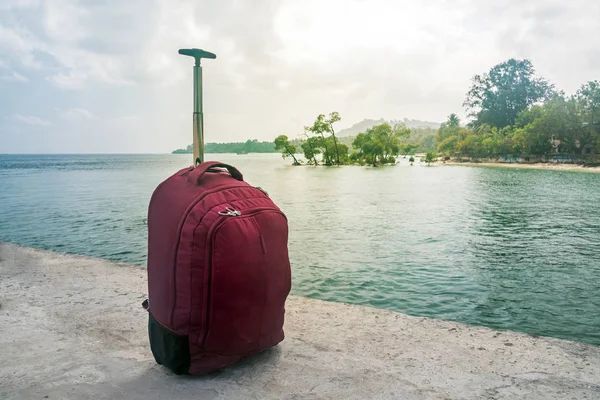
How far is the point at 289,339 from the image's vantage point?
282 cm

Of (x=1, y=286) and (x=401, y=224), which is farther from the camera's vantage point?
(x=401, y=224)

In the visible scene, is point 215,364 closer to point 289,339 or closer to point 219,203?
point 289,339

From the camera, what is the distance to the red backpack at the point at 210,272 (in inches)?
87.7

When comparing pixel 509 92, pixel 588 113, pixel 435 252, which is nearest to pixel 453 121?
pixel 509 92

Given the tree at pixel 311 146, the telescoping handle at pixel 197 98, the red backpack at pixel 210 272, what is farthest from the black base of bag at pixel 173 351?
the tree at pixel 311 146

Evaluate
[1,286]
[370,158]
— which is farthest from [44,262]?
[370,158]

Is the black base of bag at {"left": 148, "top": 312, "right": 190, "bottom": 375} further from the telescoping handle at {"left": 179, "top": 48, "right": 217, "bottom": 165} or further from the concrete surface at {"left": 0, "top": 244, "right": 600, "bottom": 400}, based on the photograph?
the telescoping handle at {"left": 179, "top": 48, "right": 217, "bottom": 165}

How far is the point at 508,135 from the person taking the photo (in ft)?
235

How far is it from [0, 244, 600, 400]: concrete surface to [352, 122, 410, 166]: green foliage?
6882cm

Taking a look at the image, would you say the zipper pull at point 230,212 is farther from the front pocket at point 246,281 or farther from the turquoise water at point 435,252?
the turquoise water at point 435,252

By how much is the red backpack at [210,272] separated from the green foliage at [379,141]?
228ft

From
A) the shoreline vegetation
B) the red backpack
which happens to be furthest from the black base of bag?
the shoreline vegetation

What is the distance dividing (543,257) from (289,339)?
709 centimetres

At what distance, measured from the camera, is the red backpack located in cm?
223
